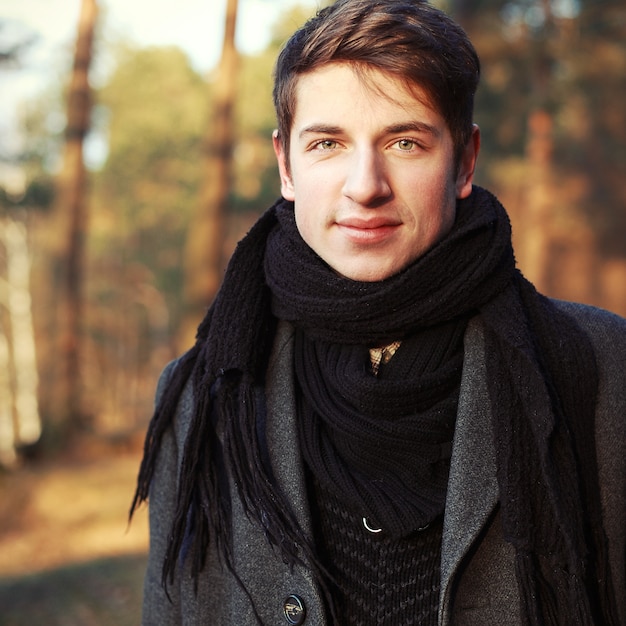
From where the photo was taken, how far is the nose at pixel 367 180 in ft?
6.70

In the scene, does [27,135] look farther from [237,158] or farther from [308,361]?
[308,361]

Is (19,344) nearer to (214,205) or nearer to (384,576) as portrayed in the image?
(214,205)

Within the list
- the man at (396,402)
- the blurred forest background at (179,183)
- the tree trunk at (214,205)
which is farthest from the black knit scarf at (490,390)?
the tree trunk at (214,205)

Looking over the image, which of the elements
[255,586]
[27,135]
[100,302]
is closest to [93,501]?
[255,586]

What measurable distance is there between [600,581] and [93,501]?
1082 cm

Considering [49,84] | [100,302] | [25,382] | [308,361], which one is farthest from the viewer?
[100,302]

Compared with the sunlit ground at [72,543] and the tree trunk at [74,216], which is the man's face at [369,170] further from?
the tree trunk at [74,216]

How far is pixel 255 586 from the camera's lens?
2.29 m

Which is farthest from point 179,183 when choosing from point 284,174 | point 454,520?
point 454,520

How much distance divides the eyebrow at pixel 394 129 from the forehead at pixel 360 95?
2 centimetres

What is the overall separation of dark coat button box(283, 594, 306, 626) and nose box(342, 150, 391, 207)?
3.44 ft

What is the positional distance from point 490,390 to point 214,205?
1071cm

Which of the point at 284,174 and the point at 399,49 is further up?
the point at 399,49

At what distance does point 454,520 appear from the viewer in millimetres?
2102
